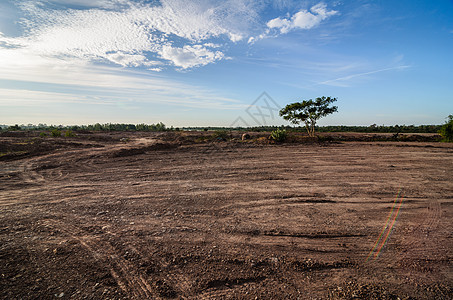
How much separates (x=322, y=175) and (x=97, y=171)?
9649 mm

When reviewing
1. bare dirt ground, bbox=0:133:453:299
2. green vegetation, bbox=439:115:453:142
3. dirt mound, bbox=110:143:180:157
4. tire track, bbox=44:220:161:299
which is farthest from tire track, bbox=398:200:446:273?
green vegetation, bbox=439:115:453:142

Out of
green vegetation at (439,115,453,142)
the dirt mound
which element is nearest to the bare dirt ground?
the dirt mound

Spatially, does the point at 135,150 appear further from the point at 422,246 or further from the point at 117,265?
the point at 422,246

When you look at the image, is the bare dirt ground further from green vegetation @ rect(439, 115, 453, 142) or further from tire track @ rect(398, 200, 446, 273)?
green vegetation @ rect(439, 115, 453, 142)

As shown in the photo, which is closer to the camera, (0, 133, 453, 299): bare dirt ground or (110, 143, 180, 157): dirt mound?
(0, 133, 453, 299): bare dirt ground

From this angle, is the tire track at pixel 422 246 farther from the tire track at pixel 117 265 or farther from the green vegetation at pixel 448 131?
the green vegetation at pixel 448 131

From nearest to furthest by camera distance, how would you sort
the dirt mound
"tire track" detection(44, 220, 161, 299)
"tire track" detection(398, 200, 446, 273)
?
1. "tire track" detection(44, 220, 161, 299)
2. "tire track" detection(398, 200, 446, 273)
3. the dirt mound

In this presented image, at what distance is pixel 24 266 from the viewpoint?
2.74 meters

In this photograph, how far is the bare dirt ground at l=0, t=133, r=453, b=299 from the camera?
7.89 feet

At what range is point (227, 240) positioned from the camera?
334 cm

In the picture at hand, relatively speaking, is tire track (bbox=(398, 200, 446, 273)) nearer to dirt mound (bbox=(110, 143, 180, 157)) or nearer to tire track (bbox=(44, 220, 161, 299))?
tire track (bbox=(44, 220, 161, 299))

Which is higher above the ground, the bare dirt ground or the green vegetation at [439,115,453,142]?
the green vegetation at [439,115,453,142]

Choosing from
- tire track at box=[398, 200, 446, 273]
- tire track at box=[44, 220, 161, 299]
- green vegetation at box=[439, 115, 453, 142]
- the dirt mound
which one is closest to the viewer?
tire track at box=[44, 220, 161, 299]

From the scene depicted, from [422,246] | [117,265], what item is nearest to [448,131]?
[422,246]
